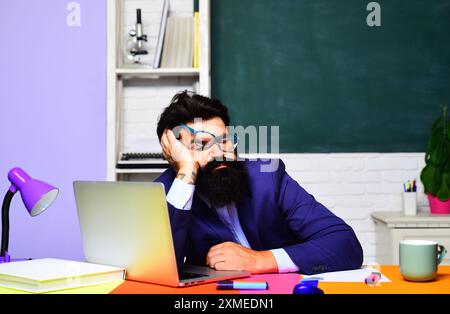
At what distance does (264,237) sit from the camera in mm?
2051

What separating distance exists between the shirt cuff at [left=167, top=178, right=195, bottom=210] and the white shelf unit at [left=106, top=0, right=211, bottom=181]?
1631mm

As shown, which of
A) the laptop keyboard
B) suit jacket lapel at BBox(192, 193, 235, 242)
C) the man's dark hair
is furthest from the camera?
the man's dark hair

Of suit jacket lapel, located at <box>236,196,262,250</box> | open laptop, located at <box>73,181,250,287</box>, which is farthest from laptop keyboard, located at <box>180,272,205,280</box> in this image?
suit jacket lapel, located at <box>236,196,262,250</box>

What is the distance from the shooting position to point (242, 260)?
1646 mm

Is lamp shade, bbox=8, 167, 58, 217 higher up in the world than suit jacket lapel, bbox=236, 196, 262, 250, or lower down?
higher up

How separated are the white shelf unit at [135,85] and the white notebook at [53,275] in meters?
1.84

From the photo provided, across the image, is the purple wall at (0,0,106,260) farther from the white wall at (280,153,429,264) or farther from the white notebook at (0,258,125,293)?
the white notebook at (0,258,125,293)

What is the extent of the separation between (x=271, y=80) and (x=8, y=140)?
60.5 inches

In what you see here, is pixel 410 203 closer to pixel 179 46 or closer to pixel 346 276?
pixel 179 46

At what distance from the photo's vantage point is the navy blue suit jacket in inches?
68.5

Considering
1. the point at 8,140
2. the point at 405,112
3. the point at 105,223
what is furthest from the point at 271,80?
the point at 105,223

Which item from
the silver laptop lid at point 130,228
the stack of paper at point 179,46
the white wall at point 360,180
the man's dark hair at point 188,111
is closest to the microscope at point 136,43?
the stack of paper at point 179,46
